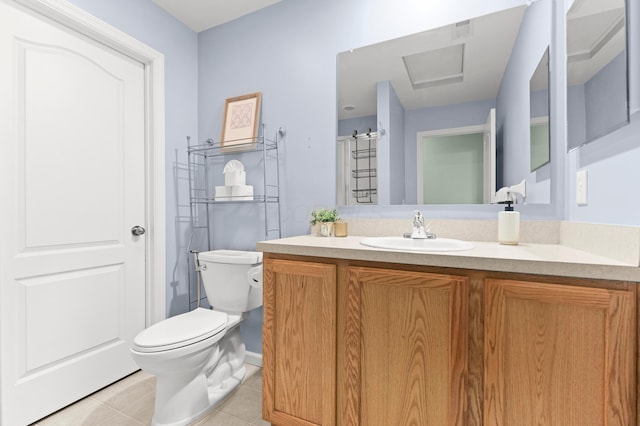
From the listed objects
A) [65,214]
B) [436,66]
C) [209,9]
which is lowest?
[65,214]

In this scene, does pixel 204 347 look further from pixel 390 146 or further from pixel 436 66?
pixel 436 66

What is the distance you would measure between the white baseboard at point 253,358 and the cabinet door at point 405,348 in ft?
3.49

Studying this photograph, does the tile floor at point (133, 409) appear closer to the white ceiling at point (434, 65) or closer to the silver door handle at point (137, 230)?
the silver door handle at point (137, 230)

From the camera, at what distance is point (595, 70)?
103 centimetres

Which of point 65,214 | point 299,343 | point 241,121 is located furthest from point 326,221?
point 65,214

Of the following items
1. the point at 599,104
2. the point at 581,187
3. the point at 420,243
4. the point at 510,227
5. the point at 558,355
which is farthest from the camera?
the point at 420,243

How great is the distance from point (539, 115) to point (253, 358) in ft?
7.10

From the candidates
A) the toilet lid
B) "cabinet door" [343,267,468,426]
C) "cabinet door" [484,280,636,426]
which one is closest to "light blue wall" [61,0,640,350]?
"cabinet door" [484,280,636,426]

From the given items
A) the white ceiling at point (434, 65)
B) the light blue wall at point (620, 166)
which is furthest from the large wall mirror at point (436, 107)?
the light blue wall at point (620, 166)

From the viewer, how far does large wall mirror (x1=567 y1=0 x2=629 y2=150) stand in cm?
93

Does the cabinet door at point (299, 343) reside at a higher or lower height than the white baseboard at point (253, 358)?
higher

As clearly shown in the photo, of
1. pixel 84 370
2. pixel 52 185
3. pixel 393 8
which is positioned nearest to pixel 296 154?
pixel 393 8

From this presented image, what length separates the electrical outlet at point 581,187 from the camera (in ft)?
3.66

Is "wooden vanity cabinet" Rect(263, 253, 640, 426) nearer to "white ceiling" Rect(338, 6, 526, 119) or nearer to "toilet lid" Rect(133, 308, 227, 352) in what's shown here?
"toilet lid" Rect(133, 308, 227, 352)
